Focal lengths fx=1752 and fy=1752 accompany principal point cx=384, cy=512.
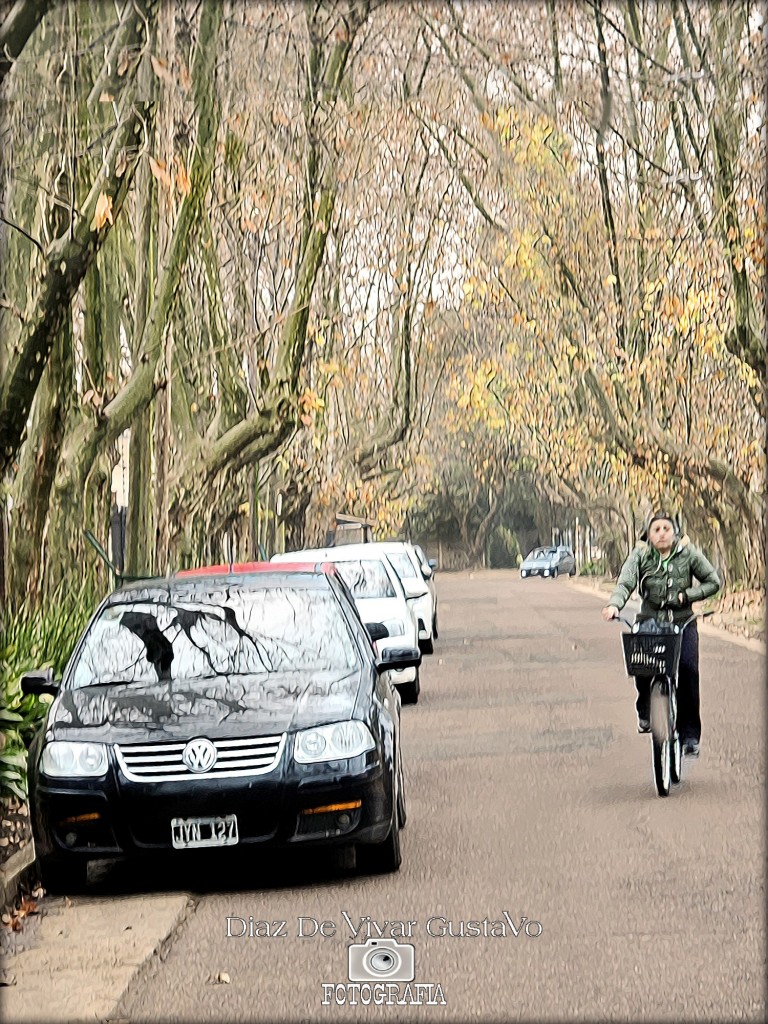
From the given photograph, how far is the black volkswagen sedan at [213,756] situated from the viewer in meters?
8.77

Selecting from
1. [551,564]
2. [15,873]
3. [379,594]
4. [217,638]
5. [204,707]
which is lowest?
[551,564]

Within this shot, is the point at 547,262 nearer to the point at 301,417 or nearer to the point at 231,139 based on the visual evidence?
the point at 301,417

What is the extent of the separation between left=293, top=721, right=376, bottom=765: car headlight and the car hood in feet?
0.17

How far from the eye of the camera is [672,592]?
11742 mm

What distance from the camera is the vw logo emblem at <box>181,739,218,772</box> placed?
8.80 meters

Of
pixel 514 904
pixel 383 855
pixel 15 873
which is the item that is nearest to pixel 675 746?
pixel 383 855

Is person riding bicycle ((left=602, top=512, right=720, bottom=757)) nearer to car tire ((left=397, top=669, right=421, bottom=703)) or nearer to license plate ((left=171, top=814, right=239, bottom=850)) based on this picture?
license plate ((left=171, top=814, right=239, bottom=850))

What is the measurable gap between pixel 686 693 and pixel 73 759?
180 inches

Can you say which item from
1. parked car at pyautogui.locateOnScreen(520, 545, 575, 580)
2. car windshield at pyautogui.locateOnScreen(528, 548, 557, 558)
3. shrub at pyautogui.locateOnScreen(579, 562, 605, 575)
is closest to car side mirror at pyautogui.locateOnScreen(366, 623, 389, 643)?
shrub at pyautogui.locateOnScreen(579, 562, 605, 575)

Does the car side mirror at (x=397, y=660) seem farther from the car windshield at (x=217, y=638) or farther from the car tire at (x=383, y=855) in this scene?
the car tire at (x=383, y=855)

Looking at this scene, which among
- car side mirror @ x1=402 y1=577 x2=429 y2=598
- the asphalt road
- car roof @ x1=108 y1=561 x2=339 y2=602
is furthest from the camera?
car side mirror @ x1=402 y1=577 x2=429 y2=598

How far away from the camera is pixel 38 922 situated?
8.41 metres

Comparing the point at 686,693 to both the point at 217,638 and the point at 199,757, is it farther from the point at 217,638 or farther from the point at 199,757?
the point at 199,757

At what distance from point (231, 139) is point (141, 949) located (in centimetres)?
1664
